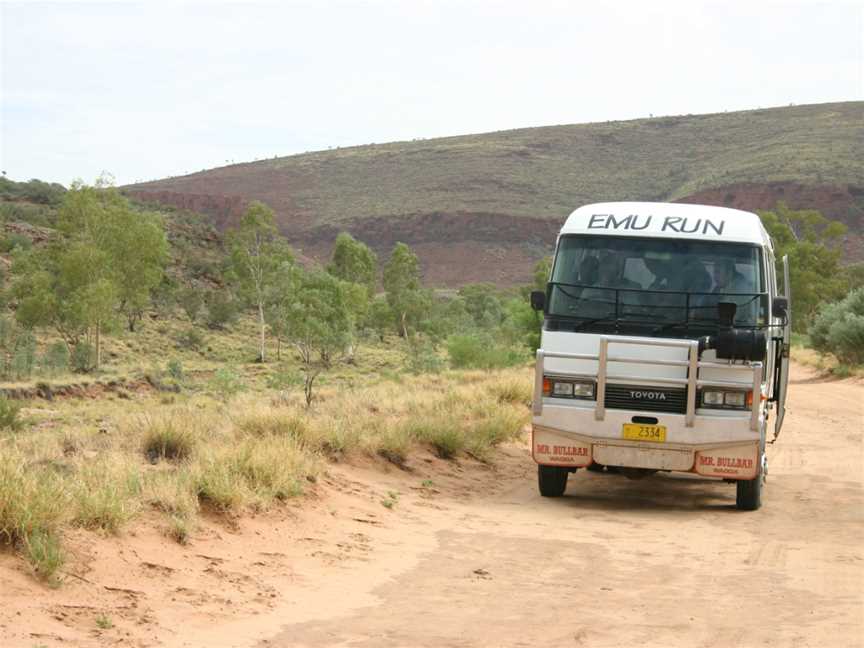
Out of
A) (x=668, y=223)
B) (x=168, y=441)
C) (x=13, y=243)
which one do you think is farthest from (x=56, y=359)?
(x=668, y=223)

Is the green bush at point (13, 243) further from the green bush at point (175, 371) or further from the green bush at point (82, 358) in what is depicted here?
the green bush at point (175, 371)

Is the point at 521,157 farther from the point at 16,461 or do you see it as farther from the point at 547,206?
the point at 16,461

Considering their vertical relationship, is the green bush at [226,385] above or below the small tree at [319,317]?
below

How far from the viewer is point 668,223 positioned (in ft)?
40.8

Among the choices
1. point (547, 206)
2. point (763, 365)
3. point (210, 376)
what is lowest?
point (210, 376)

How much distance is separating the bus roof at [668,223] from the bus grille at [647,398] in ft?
6.01

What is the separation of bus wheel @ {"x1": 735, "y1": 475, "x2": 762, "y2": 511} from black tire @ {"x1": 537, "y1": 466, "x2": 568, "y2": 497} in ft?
6.64

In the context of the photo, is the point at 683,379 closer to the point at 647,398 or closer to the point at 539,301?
the point at 647,398

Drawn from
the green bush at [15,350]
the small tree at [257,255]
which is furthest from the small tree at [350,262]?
the green bush at [15,350]

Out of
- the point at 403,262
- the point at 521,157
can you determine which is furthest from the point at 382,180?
the point at 403,262

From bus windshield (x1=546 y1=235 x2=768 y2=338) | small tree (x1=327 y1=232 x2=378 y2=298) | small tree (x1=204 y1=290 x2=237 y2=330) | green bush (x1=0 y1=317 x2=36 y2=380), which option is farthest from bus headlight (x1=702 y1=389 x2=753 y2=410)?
small tree (x1=327 y1=232 x2=378 y2=298)

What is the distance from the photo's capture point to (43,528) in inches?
295

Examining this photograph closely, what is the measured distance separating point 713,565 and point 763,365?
10.6 ft

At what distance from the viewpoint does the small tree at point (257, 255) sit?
5984 centimetres
